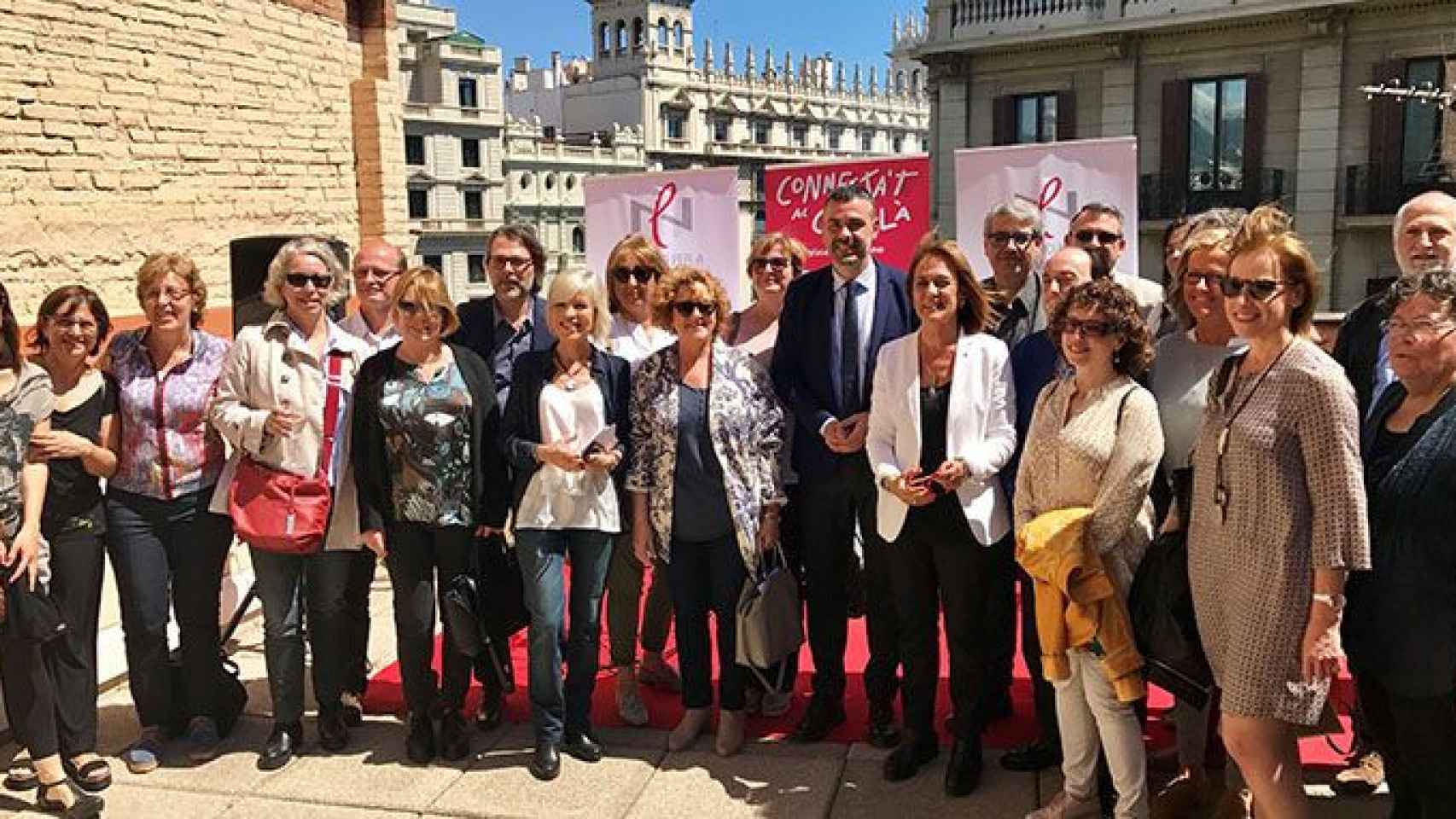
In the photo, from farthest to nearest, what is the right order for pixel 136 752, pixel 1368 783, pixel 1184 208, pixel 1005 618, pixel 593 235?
pixel 1184 208
pixel 593 235
pixel 136 752
pixel 1005 618
pixel 1368 783

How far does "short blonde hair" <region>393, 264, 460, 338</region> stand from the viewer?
3709 mm

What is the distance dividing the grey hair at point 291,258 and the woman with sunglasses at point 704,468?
1.21 meters

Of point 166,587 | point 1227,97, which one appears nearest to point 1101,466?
point 166,587

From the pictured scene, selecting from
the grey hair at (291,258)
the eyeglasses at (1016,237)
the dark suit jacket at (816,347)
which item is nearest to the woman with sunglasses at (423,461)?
the grey hair at (291,258)

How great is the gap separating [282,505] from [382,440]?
0.42m

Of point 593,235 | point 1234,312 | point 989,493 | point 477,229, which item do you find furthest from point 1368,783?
point 477,229

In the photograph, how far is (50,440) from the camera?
3537 mm

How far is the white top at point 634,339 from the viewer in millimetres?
4512

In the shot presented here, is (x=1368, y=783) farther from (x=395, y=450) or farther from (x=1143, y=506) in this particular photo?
(x=395, y=450)

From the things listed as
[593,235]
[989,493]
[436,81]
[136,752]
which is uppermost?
[436,81]

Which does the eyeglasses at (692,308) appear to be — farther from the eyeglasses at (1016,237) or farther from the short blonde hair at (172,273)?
the short blonde hair at (172,273)

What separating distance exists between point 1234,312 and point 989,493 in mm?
1024

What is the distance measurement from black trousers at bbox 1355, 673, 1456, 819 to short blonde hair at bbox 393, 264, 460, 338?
9.85ft

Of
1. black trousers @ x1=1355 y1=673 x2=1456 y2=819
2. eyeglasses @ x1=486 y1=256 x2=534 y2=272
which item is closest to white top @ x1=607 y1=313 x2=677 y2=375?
eyeglasses @ x1=486 y1=256 x2=534 y2=272
